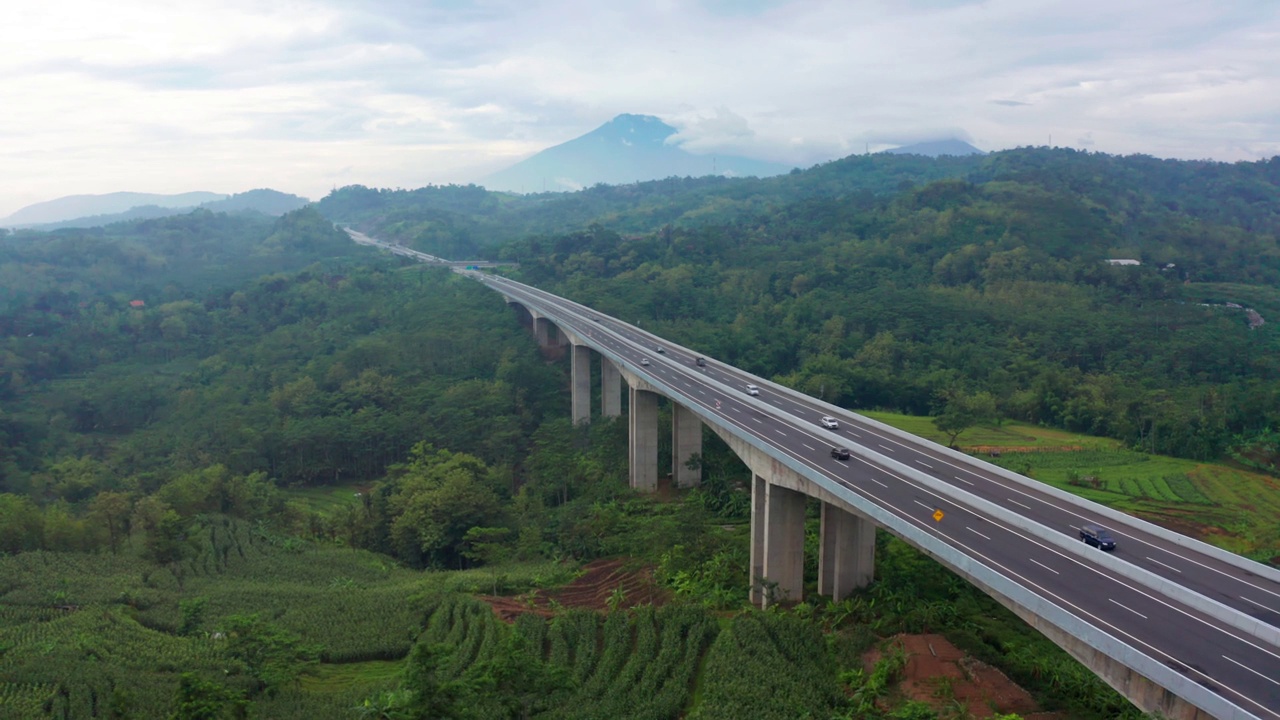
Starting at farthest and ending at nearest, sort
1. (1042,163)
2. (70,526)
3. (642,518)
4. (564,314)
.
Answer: (1042,163) < (564,314) < (642,518) < (70,526)

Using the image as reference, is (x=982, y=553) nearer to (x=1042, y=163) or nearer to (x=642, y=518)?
(x=642, y=518)

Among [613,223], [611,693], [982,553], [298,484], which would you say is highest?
[613,223]

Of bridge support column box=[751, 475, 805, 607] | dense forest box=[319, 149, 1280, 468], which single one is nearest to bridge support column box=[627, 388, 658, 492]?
dense forest box=[319, 149, 1280, 468]

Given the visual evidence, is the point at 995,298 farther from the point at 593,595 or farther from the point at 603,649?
the point at 603,649

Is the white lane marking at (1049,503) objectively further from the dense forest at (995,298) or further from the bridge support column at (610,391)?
the bridge support column at (610,391)

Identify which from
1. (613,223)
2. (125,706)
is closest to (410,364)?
(125,706)

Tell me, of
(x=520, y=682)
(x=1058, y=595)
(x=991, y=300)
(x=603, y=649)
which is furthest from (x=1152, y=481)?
(x=991, y=300)
